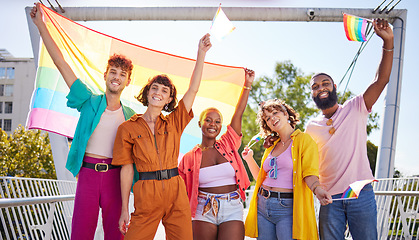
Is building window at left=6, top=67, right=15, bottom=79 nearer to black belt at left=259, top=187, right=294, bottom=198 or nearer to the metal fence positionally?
the metal fence

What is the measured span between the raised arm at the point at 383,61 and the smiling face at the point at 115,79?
216 centimetres

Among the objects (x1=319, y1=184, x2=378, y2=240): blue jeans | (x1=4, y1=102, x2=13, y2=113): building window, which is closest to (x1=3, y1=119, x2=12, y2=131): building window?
(x1=4, y1=102, x2=13, y2=113): building window

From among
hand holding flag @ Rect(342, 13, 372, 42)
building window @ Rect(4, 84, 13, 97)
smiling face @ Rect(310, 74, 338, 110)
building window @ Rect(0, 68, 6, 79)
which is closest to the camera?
smiling face @ Rect(310, 74, 338, 110)

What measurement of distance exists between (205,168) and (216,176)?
0.13m

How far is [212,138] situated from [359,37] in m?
1.68

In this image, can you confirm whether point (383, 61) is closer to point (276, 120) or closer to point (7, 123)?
point (276, 120)

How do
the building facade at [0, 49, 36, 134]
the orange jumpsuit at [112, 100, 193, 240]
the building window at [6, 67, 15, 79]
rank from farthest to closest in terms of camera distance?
1. the building window at [6, 67, 15, 79]
2. the building facade at [0, 49, 36, 134]
3. the orange jumpsuit at [112, 100, 193, 240]

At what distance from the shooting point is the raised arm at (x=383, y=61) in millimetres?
3297

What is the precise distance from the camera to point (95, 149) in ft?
10.6

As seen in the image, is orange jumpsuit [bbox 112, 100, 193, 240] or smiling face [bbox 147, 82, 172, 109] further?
smiling face [bbox 147, 82, 172, 109]

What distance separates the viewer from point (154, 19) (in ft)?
25.3

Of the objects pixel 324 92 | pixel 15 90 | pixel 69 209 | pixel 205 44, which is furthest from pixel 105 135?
pixel 15 90

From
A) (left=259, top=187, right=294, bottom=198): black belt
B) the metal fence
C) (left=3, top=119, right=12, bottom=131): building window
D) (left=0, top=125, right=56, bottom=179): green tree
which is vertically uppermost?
(left=259, top=187, right=294, bottom=198): black belt

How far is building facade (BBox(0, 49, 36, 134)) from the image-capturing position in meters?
55.5
